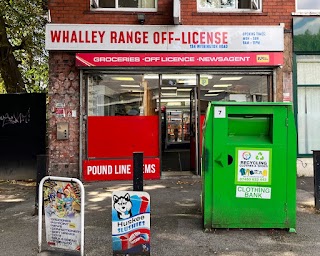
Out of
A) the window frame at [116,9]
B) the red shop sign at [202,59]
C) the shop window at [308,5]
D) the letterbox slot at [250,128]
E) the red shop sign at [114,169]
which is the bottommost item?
the red shop sign at [114,169]

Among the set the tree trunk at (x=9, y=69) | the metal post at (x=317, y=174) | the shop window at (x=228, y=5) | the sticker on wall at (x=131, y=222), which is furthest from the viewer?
the tree trunk at (x=9, y=69)

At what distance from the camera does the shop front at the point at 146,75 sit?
859cm

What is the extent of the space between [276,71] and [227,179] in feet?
17.0

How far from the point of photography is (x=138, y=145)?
892 cm

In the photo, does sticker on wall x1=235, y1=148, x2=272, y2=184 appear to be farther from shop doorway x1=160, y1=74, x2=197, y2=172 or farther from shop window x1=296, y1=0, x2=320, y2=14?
shop window x1=296, y1=0, x2=320, y2=14

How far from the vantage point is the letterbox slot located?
4.80m

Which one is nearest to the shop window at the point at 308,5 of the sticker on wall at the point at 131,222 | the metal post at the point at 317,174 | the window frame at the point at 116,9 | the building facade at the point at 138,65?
the building facade at the point at 138,65

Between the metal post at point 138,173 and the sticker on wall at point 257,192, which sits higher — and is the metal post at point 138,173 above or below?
above

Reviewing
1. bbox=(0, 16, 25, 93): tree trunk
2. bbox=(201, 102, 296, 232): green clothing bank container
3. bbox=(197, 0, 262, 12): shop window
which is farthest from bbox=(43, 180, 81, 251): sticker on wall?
bbox=(0, 16, 25, 93): tree trunk

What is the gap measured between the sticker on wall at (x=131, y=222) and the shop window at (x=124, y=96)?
5.44 metres

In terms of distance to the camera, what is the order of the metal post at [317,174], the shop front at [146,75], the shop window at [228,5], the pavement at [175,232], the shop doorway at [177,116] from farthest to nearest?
1. the shop doorway at [177,116]
2. the shop window at [228,5]
3. the shop front at [146,75]
4. the metal post at [317,174]
5. the pavement at [175,232]

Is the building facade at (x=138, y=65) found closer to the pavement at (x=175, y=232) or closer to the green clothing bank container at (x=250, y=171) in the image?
the pavement at (x=175, y=232)

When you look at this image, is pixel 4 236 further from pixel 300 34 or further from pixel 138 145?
pixel 300 34

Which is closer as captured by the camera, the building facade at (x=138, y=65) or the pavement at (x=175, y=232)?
the pavement at (x=175, y=232)
